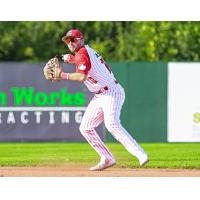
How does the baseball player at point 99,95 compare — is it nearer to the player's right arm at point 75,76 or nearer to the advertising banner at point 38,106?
the player's right arm at point 75,76

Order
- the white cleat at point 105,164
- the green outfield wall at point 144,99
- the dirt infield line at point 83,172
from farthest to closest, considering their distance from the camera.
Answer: the green outfield wall at point 144,99
the white cleat at point 105,164
the dirt infield line at point 83,172

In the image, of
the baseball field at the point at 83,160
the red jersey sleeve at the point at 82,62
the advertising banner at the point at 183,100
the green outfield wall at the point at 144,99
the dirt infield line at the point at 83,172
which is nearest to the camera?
the red jersey sleeve at the point at 82,62

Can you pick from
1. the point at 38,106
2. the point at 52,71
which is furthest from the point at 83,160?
the point at 38,106

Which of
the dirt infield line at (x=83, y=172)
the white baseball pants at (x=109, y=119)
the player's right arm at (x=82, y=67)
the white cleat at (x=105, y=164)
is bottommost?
the dirt infield line at (x=83, y=172)

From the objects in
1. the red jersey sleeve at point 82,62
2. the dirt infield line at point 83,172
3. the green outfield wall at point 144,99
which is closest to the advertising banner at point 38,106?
the green outfield wall at point 144,99

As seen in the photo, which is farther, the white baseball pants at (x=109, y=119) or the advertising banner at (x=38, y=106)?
the advertising banner at (x=38, y=106)

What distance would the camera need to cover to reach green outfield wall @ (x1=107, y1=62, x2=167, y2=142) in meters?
19.6

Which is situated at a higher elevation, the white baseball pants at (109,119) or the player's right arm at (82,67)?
the player's right arm at (82,67)

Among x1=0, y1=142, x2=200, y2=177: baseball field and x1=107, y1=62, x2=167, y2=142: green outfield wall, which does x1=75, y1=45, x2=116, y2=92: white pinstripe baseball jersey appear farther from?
x1=107, y1=62, x2=167, y2=142: green outfield wall

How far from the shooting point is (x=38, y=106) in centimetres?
1944

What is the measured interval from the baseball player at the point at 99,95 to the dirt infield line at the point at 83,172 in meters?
0.31

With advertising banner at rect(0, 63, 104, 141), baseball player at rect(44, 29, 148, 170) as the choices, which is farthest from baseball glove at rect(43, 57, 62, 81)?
advertising banner at rect(0, 63, 104, 141)

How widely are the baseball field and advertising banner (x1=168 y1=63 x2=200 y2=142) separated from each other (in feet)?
1.50

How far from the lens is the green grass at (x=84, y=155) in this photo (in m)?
15.0
